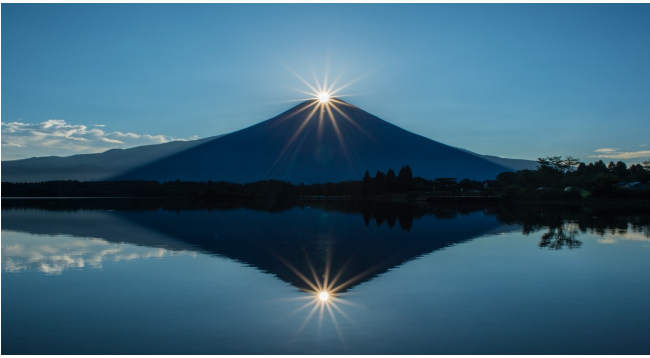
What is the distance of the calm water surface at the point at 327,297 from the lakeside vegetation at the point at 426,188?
108 feet

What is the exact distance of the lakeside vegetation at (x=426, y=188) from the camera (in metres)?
44.0

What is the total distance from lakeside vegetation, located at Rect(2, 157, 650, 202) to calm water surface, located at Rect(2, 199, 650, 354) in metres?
32.8

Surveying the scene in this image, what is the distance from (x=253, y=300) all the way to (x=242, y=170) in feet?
536

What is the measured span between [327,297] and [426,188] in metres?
74.0

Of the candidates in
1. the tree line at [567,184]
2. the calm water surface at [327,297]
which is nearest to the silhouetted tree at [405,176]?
the tree line at [567,184]

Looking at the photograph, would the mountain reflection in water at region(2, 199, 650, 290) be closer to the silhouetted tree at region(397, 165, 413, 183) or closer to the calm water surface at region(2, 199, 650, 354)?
the calm water surface at region(2, 199, 650, 354)

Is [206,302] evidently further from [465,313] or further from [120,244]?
[120,244]

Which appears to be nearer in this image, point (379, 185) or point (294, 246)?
point (294, 246)

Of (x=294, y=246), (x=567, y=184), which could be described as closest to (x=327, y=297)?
(x=294, y=246)

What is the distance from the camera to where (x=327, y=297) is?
25.1ft

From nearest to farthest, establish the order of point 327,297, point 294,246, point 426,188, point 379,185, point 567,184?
point 327,297 → point 294,246 → point 567,184 → point 379,185 → point 426,188

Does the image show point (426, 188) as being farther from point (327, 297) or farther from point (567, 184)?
point (327, 297)

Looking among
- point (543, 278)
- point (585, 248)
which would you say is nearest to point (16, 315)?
point (543, 278)

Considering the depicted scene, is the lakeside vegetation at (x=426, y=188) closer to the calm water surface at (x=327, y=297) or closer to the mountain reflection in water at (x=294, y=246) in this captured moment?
the mountain reflection in water at (x=294, y=246)
